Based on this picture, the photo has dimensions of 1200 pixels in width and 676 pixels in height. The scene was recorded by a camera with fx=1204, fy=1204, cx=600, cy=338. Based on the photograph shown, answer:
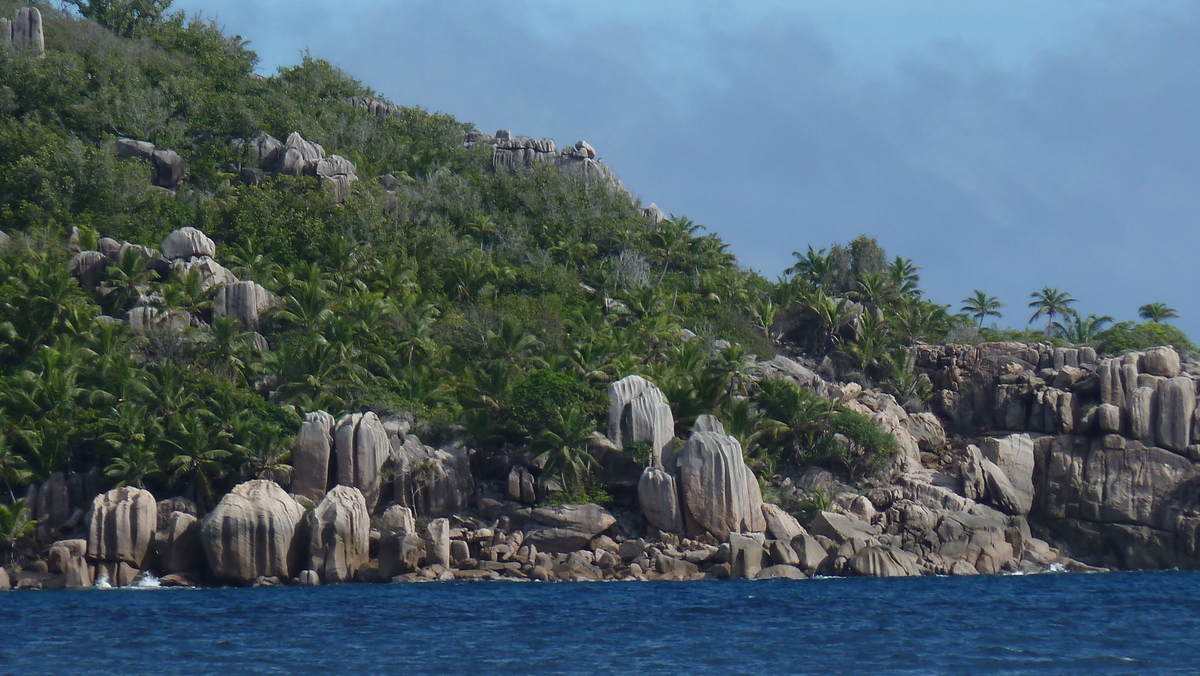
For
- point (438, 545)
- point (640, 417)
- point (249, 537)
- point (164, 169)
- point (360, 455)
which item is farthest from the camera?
point (164, 169)

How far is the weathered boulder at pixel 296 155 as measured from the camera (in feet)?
232

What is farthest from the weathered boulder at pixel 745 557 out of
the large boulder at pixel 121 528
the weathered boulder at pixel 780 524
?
the large boulder at pixel 121 528

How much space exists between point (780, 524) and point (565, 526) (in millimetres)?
8126

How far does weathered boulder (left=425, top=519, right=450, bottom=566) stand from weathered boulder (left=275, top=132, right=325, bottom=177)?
3426cm

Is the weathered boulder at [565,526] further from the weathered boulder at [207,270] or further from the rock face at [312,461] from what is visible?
the weathered boulder at [207,270]

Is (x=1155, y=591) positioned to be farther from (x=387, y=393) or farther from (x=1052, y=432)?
(x=387, y=393)

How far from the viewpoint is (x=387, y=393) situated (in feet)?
160

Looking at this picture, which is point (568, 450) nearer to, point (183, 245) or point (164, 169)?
point (183, 245)

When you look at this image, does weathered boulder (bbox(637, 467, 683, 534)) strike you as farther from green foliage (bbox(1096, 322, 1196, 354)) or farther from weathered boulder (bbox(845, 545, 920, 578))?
green foliage (bbox(1096, 322, 1196, 354))

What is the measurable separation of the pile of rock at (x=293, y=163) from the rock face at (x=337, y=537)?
31.1 metres

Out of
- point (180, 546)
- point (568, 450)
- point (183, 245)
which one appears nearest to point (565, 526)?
point (568, 450)

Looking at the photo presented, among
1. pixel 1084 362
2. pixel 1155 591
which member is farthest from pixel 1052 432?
pixel 1155 591

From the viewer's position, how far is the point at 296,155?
A: 71.4 m

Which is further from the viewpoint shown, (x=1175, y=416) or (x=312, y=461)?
(x=1175, y=416)
